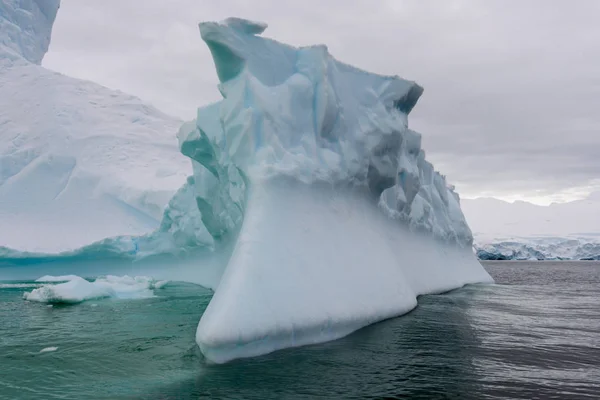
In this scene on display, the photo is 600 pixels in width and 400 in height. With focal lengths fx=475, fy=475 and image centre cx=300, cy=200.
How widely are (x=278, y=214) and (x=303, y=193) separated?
0.80m

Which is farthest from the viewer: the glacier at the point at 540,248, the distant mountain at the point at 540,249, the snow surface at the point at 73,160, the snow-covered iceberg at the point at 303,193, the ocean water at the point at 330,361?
the distant mountain at the point at 540,249

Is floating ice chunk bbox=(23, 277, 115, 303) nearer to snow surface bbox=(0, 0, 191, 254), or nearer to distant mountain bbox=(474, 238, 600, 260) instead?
snow surface bbox=(0, 0, 191, 254)

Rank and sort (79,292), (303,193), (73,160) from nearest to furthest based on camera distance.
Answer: (303,193) < (79,292) < (73,160)

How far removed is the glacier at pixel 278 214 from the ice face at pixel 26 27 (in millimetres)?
14725

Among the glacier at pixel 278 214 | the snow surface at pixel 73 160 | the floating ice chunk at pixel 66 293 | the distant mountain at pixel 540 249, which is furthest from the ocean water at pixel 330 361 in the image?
the distant mountain at pixel 540 249

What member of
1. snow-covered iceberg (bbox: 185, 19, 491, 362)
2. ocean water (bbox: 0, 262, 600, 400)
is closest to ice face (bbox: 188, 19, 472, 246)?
snow-covered iceberg (bbox: 185, 19, 491, 362)

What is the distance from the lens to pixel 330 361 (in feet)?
19.8

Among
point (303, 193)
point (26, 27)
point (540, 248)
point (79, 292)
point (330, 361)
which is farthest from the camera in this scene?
point (540, 248)

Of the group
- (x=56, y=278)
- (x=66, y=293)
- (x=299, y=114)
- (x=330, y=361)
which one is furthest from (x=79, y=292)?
(x=330, y=361)

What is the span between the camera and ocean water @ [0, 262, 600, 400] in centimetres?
498

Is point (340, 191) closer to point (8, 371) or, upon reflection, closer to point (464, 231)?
point (8, 371)

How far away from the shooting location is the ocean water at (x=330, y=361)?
4.98 m

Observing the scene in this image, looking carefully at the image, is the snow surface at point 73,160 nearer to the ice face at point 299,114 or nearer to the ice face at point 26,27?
the ice face at point 26,27

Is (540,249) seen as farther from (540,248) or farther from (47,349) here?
(47,349)
